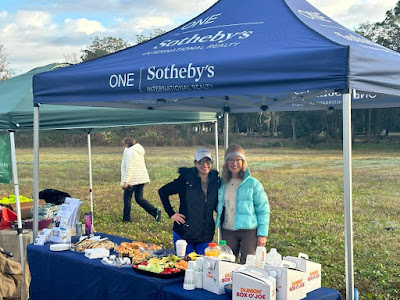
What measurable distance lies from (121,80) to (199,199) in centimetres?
117

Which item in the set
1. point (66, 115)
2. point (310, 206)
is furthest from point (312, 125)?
point (66, 115)

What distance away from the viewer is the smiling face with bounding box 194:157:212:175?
3939 mm

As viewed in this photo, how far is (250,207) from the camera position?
3.80 m

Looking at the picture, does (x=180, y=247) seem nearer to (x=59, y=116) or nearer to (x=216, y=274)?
(x=216, y=274)

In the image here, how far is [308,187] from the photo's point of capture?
14.7 m

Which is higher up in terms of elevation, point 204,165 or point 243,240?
point 204,165

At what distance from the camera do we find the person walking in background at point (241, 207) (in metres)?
3.80

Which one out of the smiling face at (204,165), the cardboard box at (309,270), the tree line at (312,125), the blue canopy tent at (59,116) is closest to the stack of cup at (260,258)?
the cardboard box at (309,270)

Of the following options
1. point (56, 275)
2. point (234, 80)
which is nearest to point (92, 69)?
point (234, 80)

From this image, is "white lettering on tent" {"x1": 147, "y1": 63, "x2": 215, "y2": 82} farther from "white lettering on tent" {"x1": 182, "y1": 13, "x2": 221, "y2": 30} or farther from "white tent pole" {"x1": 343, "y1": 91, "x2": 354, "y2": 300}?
"white tent pole" {"x1": 343, "y1": 91, "x2": 354, "y2": 300}

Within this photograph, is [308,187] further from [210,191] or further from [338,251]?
[210,191]

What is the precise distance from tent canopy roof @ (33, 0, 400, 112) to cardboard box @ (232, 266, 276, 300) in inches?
42.3

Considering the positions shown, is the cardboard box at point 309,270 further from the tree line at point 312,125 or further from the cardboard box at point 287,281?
the tree line at point 312,125

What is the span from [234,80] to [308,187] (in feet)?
40.0
